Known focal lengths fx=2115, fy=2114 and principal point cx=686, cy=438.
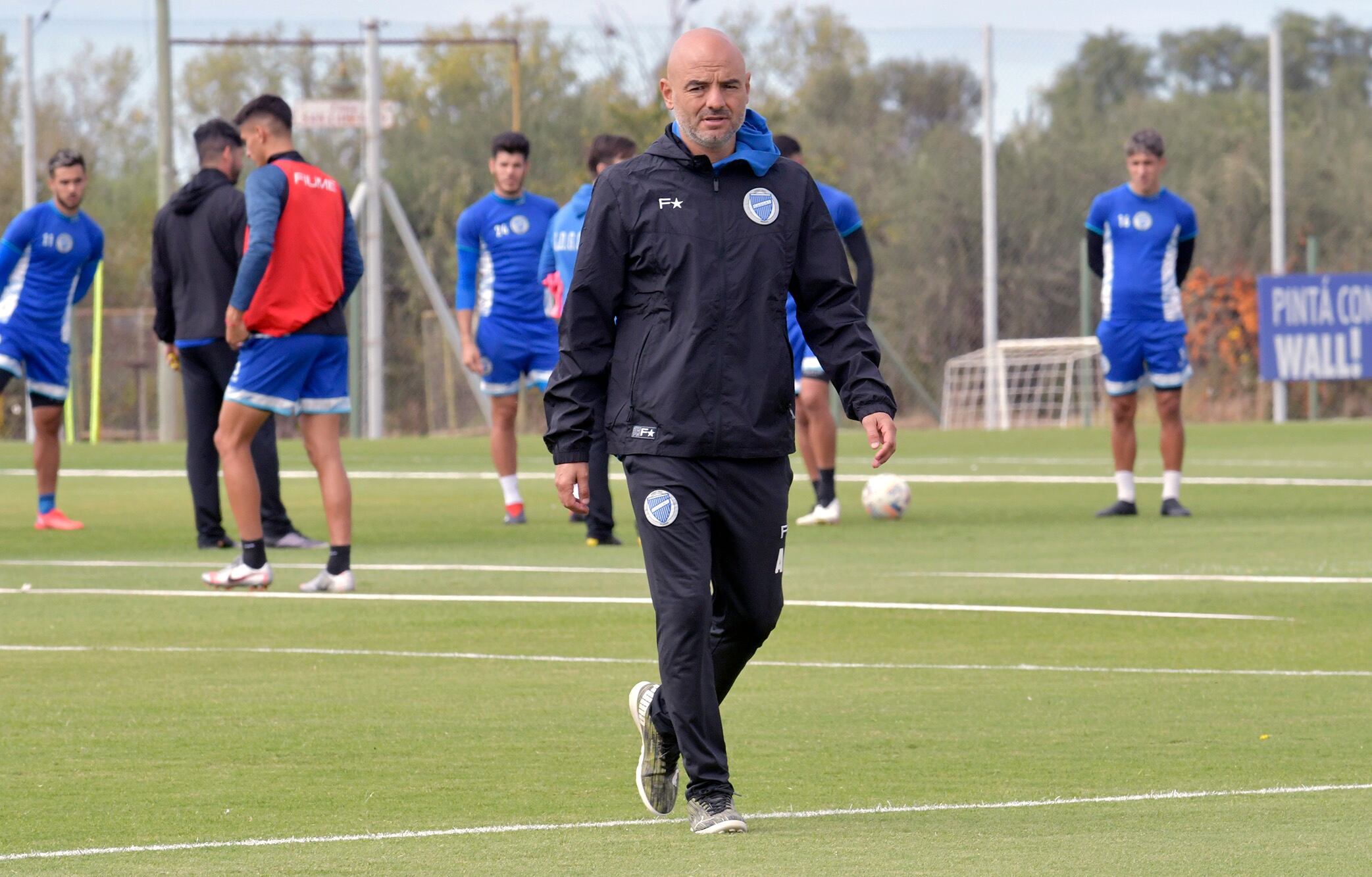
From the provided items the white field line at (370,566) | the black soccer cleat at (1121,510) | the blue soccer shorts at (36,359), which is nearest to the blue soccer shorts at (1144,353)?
the black soccer cleat at (1121,510)

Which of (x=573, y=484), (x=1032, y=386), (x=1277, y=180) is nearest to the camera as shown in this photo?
(x=573, y=484)

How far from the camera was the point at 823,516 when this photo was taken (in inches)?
511

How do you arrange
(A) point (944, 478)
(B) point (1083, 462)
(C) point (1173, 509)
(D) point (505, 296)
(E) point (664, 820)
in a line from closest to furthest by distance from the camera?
1. (E) point (664, 820)
2. (D) point (505, 296)
3. (C) point (1173, 509)
4. (A) point (944, 478)
5. (B) point (1083, 462)

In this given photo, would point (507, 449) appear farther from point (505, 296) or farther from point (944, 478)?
point (944, 478)

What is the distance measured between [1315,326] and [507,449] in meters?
16.4

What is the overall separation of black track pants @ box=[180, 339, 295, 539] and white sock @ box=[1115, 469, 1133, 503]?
17.3ft

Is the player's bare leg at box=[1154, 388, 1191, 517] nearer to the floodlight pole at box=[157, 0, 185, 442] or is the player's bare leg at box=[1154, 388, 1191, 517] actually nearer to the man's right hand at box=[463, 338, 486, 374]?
the man's right hand at box=[463, 338, 486, 374]

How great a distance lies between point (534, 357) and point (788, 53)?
107 feet

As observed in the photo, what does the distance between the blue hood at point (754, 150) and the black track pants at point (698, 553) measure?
0.68m

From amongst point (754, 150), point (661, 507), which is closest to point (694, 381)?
point (661, 507)

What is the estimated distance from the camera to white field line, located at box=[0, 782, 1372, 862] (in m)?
4.61

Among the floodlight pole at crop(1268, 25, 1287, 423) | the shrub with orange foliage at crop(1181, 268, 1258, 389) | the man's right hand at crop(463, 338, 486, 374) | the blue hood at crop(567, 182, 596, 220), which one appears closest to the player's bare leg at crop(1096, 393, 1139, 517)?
the blue hood at crop(567, 182, 596, 220)

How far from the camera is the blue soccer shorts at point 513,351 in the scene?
511 inches

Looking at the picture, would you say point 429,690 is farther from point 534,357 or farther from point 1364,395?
point 1364,395
